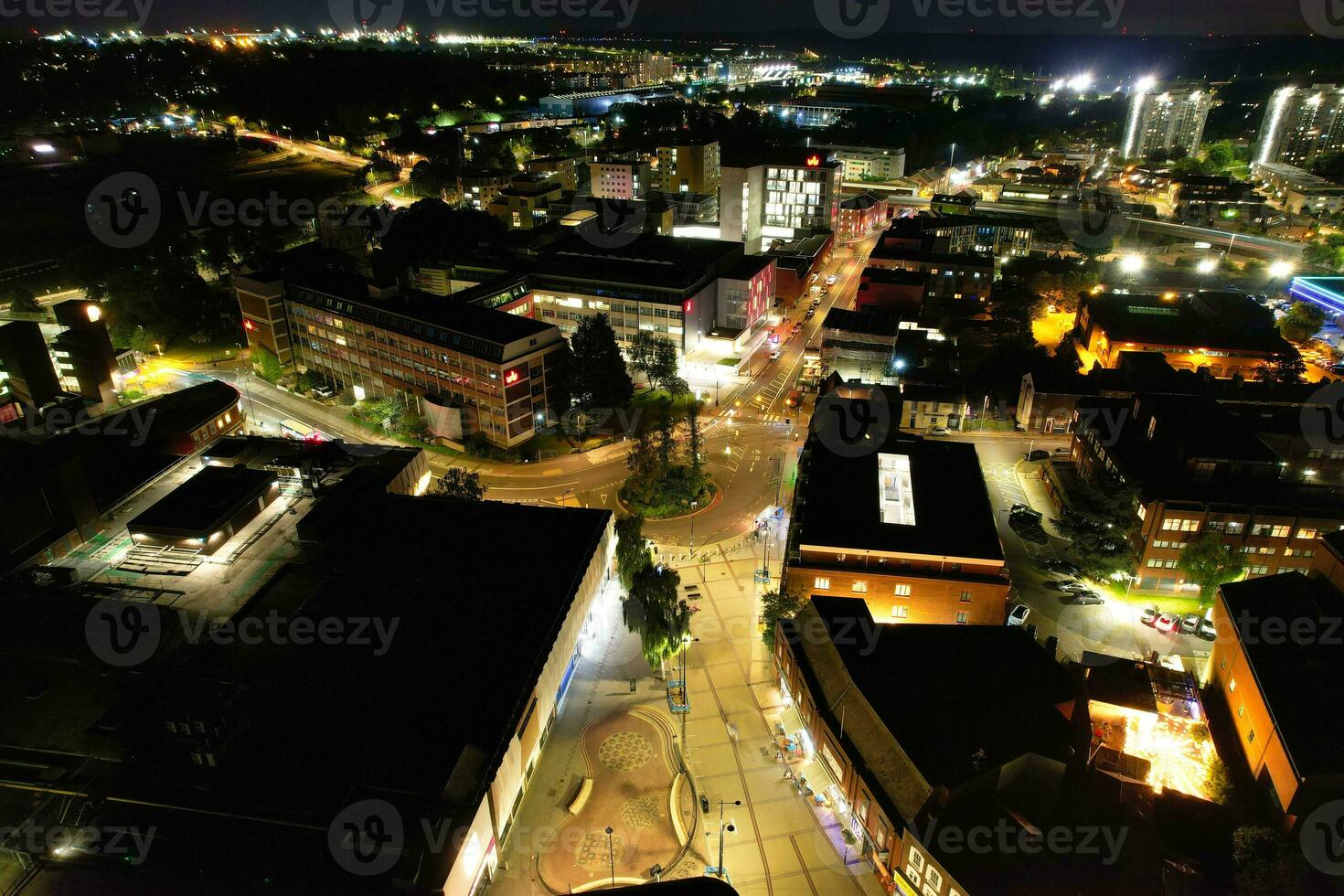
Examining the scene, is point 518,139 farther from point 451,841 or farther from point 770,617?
point 451,841

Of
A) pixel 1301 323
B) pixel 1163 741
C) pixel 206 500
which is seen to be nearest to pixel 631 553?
pixel 206 500

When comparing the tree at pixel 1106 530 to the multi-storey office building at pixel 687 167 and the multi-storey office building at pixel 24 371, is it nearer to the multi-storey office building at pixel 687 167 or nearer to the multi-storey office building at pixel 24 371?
the multi-storey office building at pixel 24 371

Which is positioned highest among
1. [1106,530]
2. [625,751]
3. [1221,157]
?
[1221,157]

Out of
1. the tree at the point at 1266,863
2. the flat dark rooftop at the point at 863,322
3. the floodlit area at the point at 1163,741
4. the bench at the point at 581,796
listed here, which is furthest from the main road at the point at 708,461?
the tree at the point at 1266,863

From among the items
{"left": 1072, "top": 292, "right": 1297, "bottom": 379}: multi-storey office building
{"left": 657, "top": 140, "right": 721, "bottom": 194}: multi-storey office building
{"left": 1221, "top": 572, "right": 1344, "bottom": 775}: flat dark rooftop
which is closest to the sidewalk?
{"left": 1221, "top": 572, "right": 1344, "bottom": 775}: flat dark rooftop

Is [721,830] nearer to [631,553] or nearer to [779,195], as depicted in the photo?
[631,553]

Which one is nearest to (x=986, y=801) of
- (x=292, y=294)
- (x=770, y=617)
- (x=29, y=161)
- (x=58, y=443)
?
(x=770, y=617)
